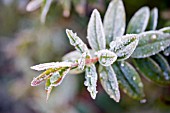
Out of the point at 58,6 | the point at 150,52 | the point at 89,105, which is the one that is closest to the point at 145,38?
the point at 150,52

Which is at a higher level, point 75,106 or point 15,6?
point 15,6

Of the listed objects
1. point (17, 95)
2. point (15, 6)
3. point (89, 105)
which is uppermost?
point (15, 6)

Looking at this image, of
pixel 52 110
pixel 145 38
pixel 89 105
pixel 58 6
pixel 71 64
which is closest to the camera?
pixel 71 64

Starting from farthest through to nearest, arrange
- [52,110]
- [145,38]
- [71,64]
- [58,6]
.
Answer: [52,110], [58,6], [145,38], [71,64]

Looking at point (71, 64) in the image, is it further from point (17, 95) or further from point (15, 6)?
point (17, 95)

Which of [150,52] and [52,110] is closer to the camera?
[150,52]

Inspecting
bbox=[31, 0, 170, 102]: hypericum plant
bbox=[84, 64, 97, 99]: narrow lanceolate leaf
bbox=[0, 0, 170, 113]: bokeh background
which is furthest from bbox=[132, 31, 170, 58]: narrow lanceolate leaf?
bbox=[0, 0, 170, 113]: bokeh background

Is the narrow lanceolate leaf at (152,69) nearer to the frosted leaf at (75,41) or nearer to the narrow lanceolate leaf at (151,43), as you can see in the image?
the narrow lanceolate leaf at (151,43)

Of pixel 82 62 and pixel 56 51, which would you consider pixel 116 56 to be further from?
pixel 56 51

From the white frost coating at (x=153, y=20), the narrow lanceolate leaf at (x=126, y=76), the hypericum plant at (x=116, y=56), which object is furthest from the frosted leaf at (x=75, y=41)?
the white frost coating at (x=153, y=20)
